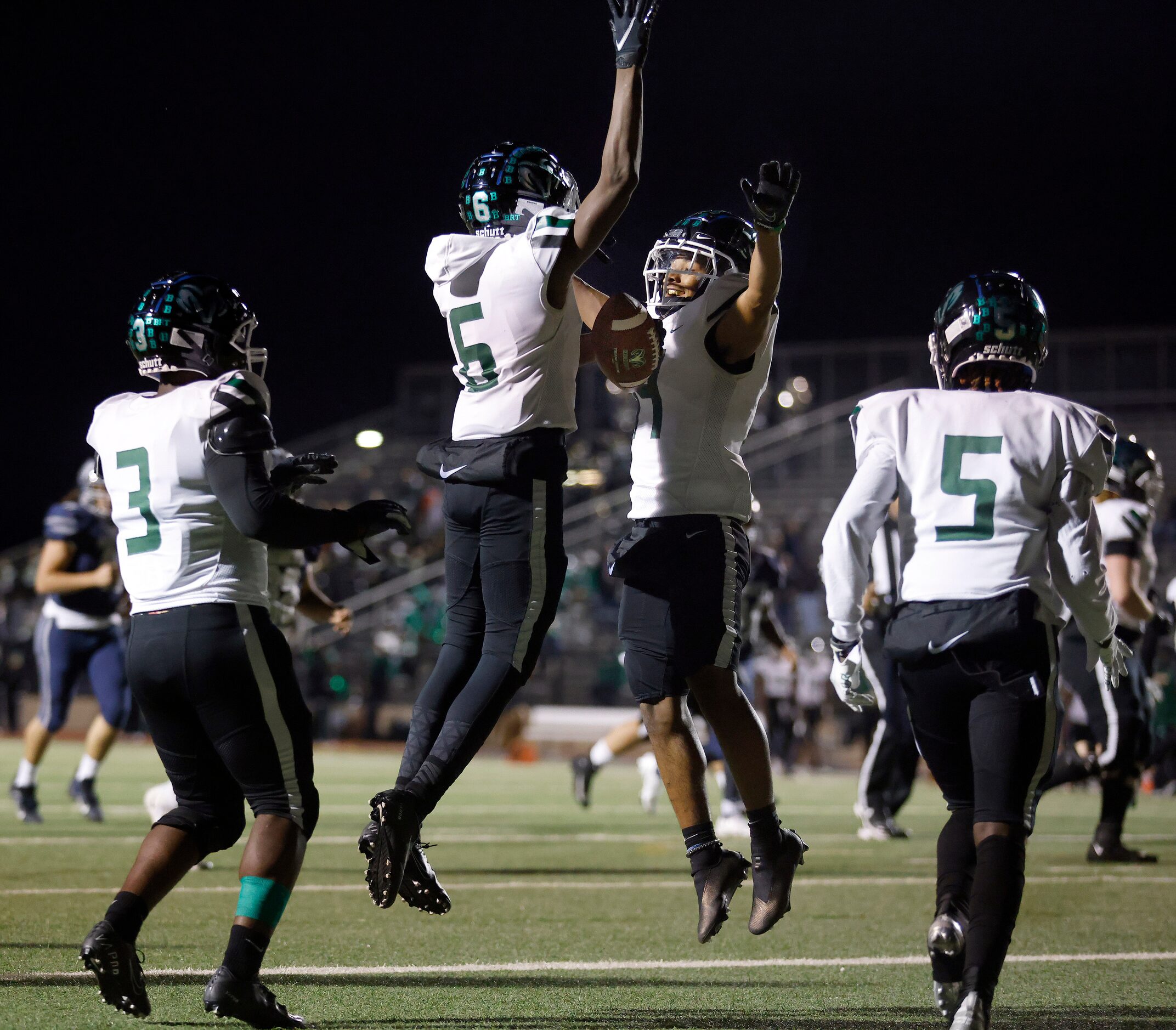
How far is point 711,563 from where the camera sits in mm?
4527

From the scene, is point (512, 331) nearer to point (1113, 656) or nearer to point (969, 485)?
point (969, 485)

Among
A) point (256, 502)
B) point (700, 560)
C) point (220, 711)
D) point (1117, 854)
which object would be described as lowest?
point (1117, 854)

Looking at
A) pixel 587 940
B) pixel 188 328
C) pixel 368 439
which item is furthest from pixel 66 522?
pixel 368 439

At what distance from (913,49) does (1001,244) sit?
6.73 meters

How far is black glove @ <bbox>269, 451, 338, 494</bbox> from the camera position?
3920 mm

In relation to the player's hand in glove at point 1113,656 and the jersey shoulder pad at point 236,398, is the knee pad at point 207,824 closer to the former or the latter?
the jersey shoulder pad at point 236,398

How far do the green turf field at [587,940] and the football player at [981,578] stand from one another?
543 millimetres

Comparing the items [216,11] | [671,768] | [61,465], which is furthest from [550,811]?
[61,465]

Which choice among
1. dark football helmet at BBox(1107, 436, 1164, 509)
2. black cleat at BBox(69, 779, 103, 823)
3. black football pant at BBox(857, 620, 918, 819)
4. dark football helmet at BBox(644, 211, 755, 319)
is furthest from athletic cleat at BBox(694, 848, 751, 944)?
black cleat at BBox(69, 779, 103, 823)

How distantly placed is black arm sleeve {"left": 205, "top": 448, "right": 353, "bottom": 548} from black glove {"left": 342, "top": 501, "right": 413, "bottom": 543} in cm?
14

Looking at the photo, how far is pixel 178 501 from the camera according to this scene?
3.85 meters

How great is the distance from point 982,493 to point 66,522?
736 centimetres

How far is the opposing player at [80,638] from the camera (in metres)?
9.55

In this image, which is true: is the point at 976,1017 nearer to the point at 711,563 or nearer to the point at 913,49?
the point at 711,563
